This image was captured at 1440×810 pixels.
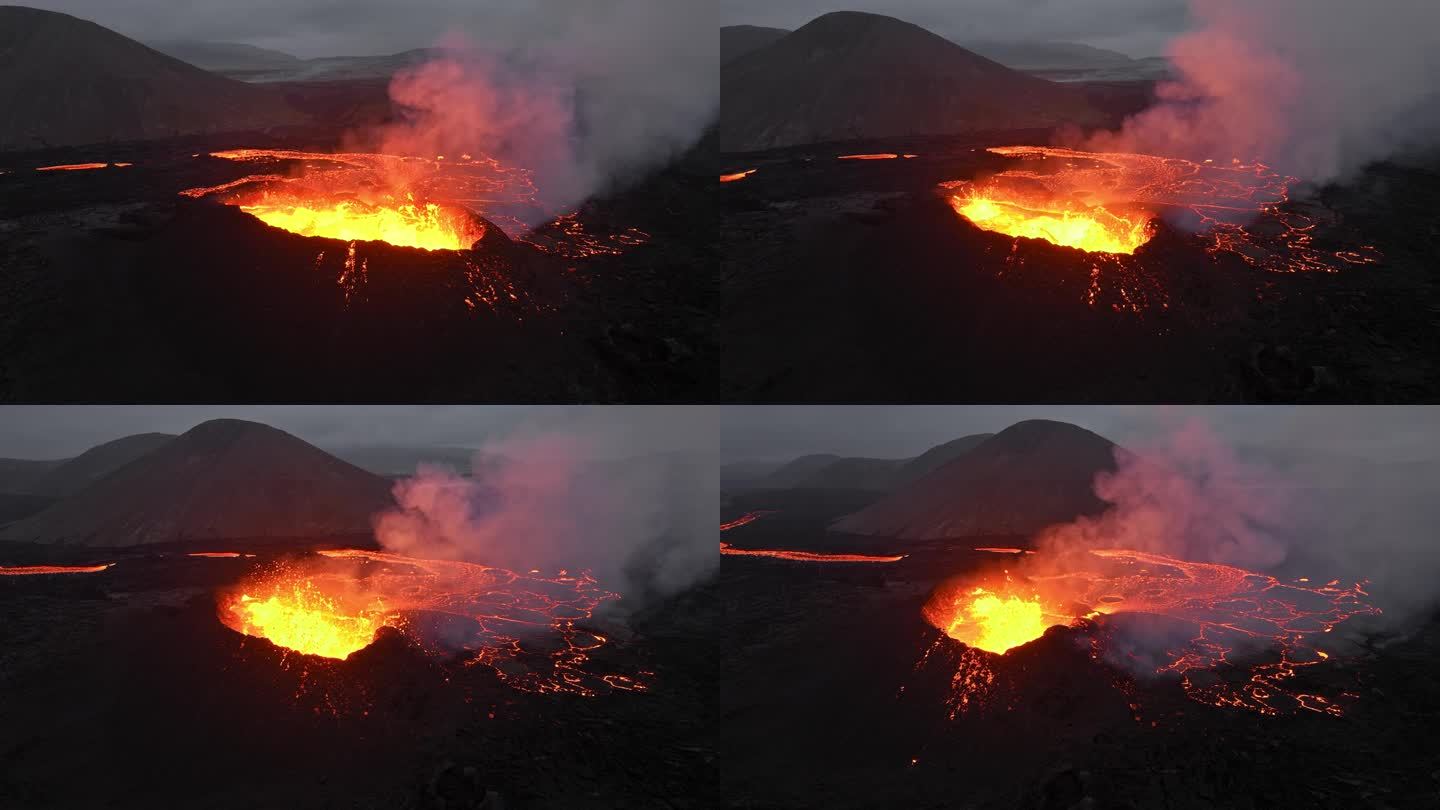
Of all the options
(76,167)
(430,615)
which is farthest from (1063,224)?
(76,167)

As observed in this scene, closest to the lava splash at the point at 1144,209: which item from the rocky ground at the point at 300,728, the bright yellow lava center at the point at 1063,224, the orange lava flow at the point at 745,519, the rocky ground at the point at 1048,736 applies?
the bright yellow lava center at the point at 1063,224

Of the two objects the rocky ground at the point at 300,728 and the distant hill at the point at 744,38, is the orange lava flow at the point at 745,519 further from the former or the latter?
the distant hill at the point at 744,38

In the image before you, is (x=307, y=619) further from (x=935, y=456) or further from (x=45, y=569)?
(x=935, y=456)

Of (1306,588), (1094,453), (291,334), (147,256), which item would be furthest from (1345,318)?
(147,256)

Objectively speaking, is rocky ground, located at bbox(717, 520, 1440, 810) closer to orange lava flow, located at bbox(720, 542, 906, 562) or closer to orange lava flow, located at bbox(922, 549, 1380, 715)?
orange lava flow, located at bbox(922, 549, 1380, 715)

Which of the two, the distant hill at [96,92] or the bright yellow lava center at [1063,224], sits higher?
the distant hill at [96,92]

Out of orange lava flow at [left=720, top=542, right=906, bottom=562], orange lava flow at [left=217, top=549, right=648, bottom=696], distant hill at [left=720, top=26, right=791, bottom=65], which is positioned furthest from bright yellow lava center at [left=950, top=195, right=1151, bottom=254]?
distant hill at [left=720, top=26, right=791, bottom=65]
